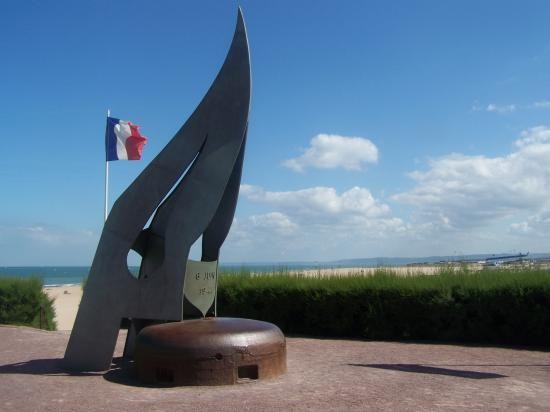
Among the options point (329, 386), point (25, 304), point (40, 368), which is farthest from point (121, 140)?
point (329, 386)

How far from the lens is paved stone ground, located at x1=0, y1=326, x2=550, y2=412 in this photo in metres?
7.24

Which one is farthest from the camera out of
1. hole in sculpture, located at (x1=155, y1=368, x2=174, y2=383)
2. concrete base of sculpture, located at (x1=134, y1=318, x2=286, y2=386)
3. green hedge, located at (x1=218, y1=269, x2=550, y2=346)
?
green hedge, located at (x1=218, y1=269, x2=550, y2=346)

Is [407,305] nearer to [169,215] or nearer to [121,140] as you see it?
[169,215]

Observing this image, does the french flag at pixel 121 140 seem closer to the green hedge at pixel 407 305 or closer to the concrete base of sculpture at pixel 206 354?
the green hedge at pixel 407 305

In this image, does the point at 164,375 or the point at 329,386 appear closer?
the point at 329,386

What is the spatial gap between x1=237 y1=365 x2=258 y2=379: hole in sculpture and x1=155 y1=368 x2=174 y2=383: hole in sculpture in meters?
1.02

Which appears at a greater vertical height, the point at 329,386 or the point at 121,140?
the point at 121,140

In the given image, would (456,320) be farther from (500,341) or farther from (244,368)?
(244,368)

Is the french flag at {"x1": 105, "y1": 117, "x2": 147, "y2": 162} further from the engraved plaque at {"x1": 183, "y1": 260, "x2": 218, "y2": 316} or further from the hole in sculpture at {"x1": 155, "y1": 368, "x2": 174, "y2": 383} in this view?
the hole in sculpture at {"x1": 155, "y1": 368, "x2": 174, "y2": 383}

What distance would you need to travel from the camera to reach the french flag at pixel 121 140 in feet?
51.5

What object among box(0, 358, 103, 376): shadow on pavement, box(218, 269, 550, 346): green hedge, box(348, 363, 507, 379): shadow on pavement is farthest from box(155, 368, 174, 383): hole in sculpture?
box(218, 269, 550, 346): green hedge

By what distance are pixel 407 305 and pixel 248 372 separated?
663cm

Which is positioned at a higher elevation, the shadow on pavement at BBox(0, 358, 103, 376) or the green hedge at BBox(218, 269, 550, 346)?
the green hedge at BBox(218, 269, 550, 346)

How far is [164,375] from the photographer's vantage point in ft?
28.1
